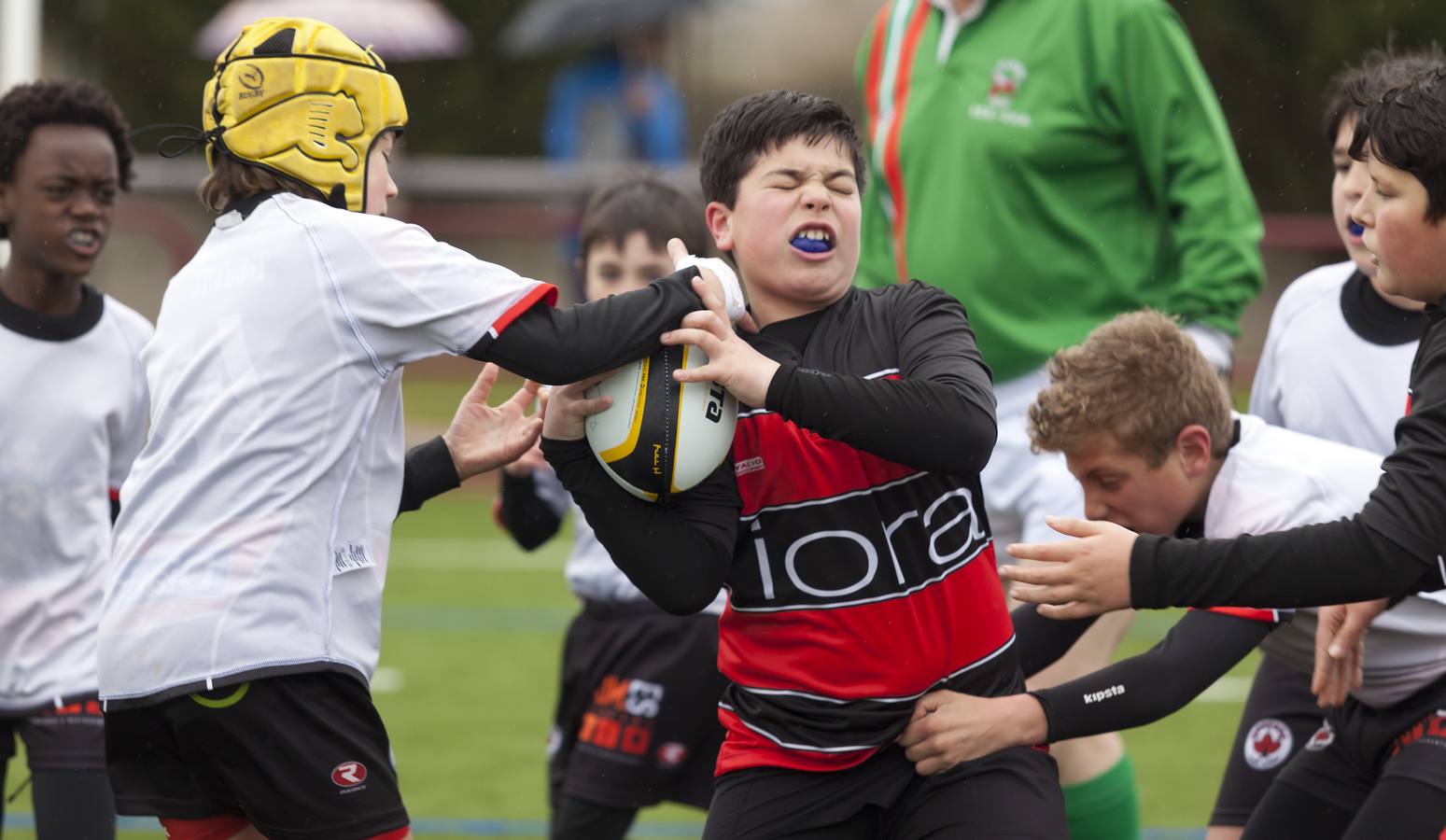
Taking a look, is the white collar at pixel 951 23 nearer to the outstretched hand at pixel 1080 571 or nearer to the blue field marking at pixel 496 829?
the outstretched hand at pixel 1080 571

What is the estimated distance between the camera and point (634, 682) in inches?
173

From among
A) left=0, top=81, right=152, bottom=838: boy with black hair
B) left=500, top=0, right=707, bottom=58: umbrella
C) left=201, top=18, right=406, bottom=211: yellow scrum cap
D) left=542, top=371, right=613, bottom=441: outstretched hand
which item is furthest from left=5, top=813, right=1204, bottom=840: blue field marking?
left=500, top=0, right=707, bottom=58: umbrella

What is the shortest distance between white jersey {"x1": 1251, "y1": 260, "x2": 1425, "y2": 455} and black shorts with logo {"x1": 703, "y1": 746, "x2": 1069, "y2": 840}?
128 cm

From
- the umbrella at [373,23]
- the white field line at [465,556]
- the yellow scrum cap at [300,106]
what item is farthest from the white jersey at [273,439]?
the umbrella at [373,23]

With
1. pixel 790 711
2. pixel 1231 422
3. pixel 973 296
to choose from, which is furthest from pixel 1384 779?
pixel 973 296

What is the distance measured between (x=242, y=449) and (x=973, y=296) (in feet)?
6.78

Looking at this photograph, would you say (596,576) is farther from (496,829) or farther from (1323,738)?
(1323,738)

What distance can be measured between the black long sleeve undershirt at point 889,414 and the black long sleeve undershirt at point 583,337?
0.22 metres

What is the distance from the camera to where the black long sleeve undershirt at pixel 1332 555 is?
8.82 ft

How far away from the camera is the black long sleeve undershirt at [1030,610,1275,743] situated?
10.0 ft

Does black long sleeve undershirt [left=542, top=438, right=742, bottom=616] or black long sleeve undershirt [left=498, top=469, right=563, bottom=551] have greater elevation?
black long sleeve undershirt [left=542, top=438, right=742, bottom=616]

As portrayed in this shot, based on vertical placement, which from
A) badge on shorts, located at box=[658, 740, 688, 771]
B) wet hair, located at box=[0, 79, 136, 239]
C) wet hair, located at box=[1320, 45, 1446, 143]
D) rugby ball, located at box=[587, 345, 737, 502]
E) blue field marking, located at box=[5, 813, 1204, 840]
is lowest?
blue field marking, located at box=[5, 813, 1204, 840]

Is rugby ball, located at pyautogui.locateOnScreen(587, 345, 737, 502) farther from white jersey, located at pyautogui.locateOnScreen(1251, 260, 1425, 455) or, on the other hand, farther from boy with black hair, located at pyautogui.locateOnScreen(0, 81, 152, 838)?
boy with black hair, located at pyautogui.locateOnScreen(0, 81, 152, 838)

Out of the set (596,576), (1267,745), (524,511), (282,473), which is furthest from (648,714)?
(282,473)
